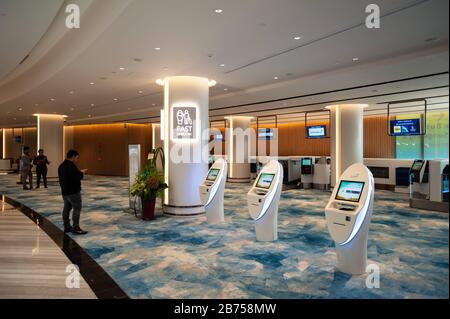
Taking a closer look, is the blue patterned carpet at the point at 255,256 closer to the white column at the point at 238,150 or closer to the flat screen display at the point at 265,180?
the flat screen display at the point at 265,180

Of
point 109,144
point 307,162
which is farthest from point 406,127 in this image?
point 109,144

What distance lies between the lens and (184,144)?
7.89m

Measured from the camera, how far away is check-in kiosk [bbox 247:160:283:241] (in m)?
5.56

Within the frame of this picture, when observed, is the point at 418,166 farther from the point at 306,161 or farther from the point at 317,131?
the point at 317,131

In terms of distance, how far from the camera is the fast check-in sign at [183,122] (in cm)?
785

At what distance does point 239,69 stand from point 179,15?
9.82 ft

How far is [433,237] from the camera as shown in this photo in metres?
5.96

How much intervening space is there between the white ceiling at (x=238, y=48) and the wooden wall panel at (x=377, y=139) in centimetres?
511

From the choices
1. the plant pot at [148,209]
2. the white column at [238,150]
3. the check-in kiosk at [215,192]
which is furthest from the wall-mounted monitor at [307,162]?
the plant pot at [148,209]

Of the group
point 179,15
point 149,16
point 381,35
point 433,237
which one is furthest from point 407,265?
point 149,16

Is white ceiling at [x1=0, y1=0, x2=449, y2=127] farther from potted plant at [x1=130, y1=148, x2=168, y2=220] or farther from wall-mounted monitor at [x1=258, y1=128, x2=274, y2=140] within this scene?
wall-mounted monitor at [x1=258, y1=128, x2=274, y2=140]

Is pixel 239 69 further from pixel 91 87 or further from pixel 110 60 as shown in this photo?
pixel 91 87

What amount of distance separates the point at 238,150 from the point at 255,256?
39.4 feet

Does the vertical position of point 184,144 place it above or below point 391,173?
above
